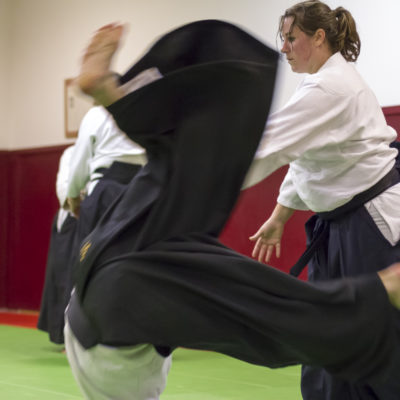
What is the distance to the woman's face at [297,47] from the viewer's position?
2629 mm

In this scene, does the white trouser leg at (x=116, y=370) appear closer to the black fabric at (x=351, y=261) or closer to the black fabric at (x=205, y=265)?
the black fabric at (x=205, y=265)

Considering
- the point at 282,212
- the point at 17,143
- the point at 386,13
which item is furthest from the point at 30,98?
the point at 282,212

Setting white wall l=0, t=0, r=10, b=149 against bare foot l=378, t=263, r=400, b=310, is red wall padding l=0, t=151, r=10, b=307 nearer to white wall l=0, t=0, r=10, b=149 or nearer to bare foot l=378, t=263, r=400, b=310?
white wall l=0, t=0, r=10, b=149

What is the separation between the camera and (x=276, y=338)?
166 centimetres

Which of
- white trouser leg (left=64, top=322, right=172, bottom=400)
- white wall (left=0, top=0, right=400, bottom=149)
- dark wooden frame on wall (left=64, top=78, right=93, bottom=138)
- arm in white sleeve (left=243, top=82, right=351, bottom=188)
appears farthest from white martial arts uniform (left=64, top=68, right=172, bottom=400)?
dark wooden frame on wall (left=64, top=78, right=93, bottom=138)

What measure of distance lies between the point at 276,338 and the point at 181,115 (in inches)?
21.0

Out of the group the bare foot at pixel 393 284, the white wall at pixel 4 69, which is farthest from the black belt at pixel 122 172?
the white wall at pixel 4 69

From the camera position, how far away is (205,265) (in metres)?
1.65

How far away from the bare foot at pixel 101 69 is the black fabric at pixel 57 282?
11.0 ft

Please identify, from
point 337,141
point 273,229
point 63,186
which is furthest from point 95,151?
point 337,141

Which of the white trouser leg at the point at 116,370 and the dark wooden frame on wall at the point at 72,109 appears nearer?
the white trouser leg at the point at 116,370

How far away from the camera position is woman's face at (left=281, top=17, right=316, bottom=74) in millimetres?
2629

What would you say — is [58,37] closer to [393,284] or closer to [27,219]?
[27,219]

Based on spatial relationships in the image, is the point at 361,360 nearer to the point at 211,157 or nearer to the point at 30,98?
the point at 211,157
